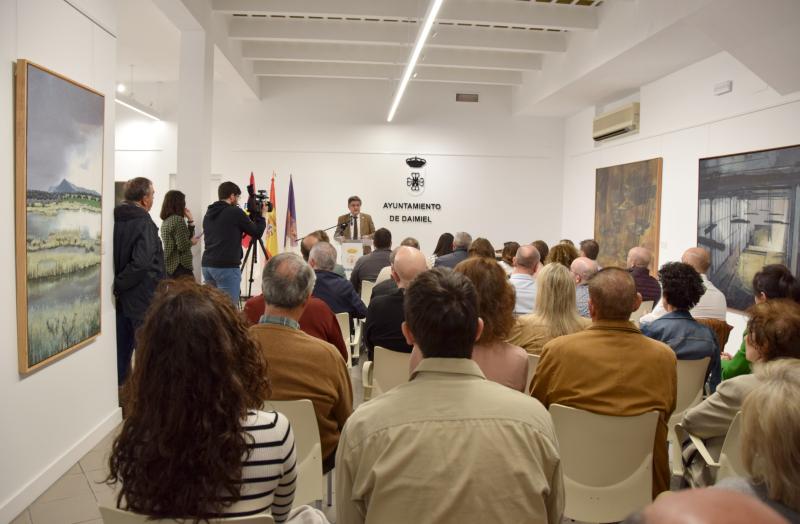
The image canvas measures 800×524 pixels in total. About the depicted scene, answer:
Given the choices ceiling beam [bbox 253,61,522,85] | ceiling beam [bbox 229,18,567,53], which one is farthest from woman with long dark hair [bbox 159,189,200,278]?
ceiling beam [bbox 253,61,522,85]

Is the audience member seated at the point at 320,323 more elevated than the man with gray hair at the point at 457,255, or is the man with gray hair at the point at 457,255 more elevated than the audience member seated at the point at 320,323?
the man with gray hair at the point at 457,255

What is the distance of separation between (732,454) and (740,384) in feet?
0.85

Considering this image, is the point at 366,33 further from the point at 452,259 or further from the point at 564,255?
the point at 564,255

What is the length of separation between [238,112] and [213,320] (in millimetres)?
10433

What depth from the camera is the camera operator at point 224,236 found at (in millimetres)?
6164

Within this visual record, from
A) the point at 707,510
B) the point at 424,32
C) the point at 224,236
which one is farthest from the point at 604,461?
the point at 224,236

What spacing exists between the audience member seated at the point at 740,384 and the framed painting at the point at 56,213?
3083mm

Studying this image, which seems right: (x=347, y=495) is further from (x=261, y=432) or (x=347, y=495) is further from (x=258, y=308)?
(x=258, y=308)

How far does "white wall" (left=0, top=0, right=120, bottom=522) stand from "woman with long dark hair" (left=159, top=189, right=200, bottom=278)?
1.22 m

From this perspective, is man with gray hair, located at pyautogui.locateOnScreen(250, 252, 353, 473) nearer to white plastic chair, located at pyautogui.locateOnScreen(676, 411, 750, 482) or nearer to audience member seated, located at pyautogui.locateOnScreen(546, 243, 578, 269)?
white plastic chair, located at pyautogui.locateOnScreen(676, 411, 750, 482)

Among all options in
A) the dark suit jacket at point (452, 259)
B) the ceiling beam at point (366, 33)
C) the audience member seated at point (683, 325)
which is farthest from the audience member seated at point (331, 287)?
the ceiling beam at point (366, 33)

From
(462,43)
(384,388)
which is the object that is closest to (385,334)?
(384,388)

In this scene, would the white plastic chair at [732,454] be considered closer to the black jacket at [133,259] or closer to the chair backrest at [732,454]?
the chair backrest at [732,454]

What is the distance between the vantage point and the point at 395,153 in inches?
451
